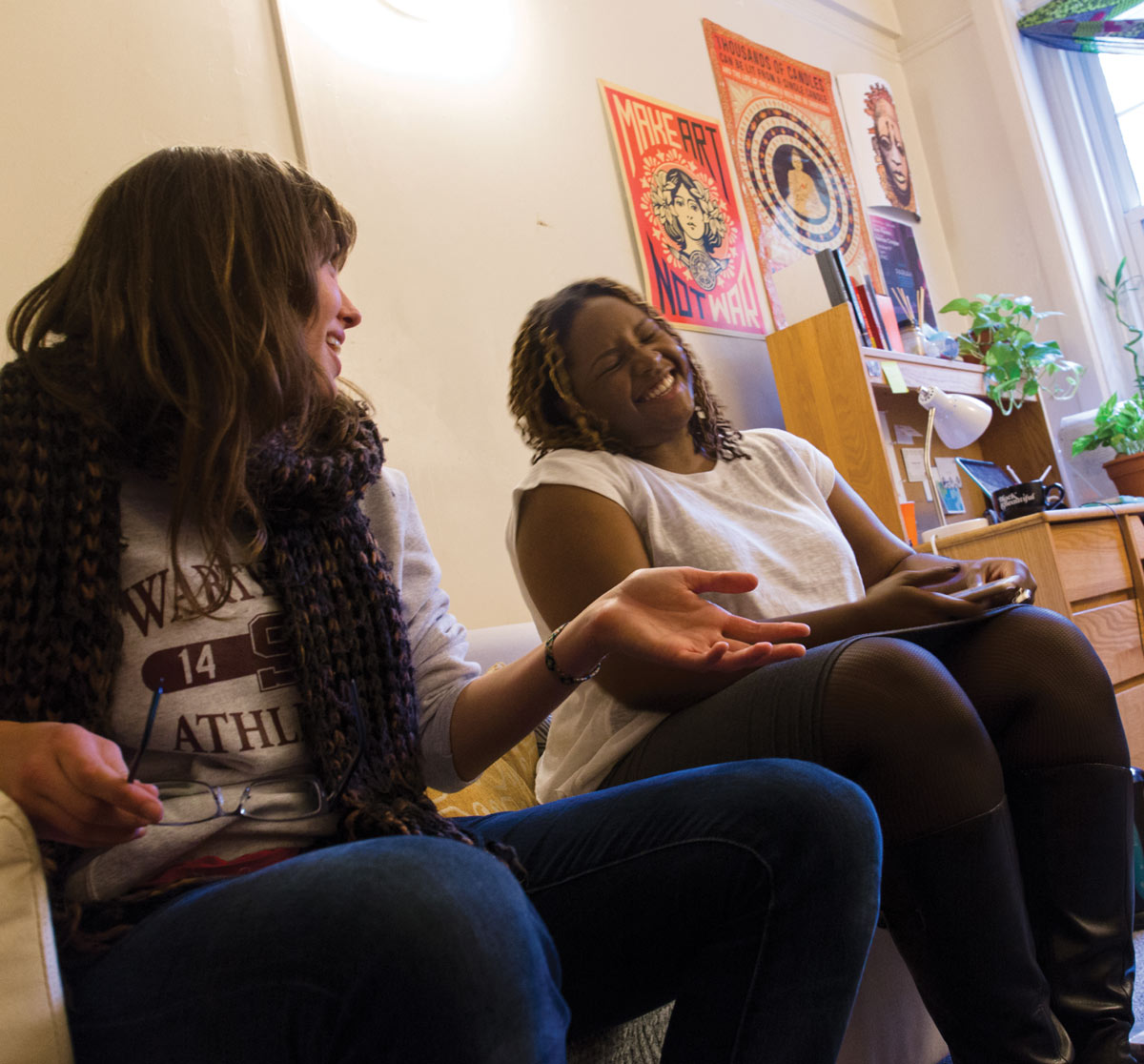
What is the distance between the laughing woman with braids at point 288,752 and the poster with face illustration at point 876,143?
2823mm

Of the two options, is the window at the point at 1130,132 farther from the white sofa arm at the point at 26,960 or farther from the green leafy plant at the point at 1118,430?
the white sofa arm at the point at 26,960

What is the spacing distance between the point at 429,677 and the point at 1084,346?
10.4 ft

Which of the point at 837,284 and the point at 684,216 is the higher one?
the point at 684,216

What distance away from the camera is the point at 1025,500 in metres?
2.46

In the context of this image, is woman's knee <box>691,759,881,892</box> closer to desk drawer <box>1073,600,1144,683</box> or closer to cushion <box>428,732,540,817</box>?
cushion <box>428,732,540,817</box>

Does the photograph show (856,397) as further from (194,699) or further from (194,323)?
(194,699)

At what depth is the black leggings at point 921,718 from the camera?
0.93 m

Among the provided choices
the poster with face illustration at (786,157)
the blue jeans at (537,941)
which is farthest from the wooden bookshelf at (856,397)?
the blue jeans at (537,941)

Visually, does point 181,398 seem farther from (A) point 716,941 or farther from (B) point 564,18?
(B) point 564,18

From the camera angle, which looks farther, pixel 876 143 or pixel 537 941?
pixel 876 143

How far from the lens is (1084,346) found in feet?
11.2

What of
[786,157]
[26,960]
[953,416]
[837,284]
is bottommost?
[26,960]

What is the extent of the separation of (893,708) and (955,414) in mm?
1899

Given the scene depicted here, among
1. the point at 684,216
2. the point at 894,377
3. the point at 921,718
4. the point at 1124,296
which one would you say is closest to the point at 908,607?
the point at 921,718
